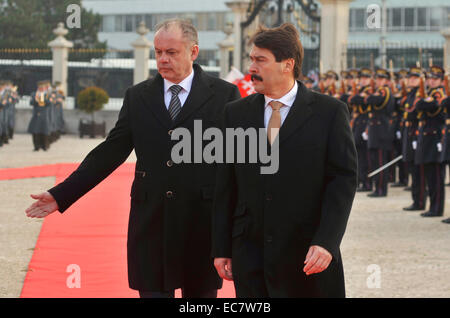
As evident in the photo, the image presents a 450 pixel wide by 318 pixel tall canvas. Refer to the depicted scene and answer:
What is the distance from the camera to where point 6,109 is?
28.5m

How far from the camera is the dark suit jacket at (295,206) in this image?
12.6ft

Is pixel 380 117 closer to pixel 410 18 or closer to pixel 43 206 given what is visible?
pixel 43 206

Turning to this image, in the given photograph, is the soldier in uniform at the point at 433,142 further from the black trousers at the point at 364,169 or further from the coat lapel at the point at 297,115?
the coat lapel at the point at 297,115

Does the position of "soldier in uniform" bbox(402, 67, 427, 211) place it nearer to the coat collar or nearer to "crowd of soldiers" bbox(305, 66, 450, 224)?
"crowd of soldiers" bbox(305, 66, 450, 224)

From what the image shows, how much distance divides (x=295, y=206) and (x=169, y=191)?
0.94 meters

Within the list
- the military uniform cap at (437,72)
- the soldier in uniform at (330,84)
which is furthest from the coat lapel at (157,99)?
the soldier in uniform at (330,84)

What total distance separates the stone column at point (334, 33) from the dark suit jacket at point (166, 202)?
1660cm

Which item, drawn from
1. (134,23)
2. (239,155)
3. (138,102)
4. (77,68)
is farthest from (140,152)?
(134,23)

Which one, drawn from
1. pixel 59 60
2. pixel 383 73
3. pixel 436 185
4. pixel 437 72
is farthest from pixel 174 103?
pixel 59 60

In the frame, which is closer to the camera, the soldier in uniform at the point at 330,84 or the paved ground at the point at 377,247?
the paved ground at the point at 377,247

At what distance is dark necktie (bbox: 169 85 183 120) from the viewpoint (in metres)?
4.70

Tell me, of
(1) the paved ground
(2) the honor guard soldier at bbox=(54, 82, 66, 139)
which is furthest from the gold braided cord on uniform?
(2) the honor guard soldier at bbox=(54, 82, 66, 139)

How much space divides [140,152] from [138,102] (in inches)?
9.9
